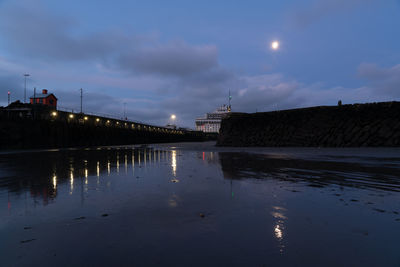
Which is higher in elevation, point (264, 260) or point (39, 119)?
point (39, 119)

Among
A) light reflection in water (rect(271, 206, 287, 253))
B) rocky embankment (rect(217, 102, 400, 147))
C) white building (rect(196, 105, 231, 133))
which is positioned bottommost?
light reflection in water (rect(271, 206, 287, 253))

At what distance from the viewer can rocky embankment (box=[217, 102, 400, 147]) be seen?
70.9ft

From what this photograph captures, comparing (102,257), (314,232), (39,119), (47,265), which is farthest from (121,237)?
(39,119)

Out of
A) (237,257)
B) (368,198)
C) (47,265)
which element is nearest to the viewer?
(47,265)

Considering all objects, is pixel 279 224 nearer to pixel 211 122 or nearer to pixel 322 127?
pixel 322 127

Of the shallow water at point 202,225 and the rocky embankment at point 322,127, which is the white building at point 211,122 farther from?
the shallow water at point 202,225

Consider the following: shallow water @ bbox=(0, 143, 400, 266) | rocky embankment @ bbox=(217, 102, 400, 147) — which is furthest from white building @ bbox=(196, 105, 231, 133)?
shallow water @ bbox=(0, 143, 400, 266)

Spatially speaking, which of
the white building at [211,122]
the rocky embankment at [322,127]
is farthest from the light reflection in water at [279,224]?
the white building at [211,122]

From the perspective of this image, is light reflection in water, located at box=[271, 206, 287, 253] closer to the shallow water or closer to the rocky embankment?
the shallow water

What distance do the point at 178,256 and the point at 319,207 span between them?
337cm

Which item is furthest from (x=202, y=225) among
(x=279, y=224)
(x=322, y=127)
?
(x=322, y=127)

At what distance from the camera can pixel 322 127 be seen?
1001 inches

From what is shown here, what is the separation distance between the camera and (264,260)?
247 centimetres

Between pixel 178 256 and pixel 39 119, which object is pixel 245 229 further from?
pixel 39 119
